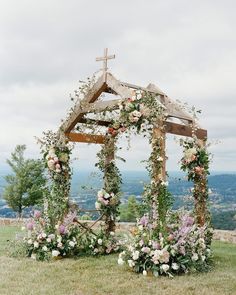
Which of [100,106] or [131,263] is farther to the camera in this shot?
[100,106]

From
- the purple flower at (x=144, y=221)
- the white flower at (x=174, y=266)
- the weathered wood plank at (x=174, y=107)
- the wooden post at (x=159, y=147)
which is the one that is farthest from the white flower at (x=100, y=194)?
the white flower at (x=174, y=266)

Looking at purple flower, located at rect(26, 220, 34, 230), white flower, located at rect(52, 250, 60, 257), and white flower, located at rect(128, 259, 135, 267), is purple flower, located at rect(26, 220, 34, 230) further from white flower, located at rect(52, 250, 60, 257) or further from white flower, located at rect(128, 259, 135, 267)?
white flower, located at rect(128, 259, 135, 267)

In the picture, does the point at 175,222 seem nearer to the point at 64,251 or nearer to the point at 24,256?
the point at 64,251

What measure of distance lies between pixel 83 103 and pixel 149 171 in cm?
210

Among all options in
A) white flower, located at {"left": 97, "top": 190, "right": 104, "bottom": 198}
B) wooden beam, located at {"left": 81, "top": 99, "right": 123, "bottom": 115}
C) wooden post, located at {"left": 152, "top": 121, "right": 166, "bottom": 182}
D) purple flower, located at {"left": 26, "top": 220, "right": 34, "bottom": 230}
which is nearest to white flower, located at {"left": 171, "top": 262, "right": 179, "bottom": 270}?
wooden post, located at {"left": 152, "top": 121, "right": 166, "bottom": 182}

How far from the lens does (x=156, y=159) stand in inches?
321

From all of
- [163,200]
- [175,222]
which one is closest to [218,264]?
[175,222]

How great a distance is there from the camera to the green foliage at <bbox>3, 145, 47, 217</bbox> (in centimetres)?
2514

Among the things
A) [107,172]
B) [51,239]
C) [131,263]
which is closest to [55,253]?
[51,239]

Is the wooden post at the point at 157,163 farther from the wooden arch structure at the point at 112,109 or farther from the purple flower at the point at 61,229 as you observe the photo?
the purple flower at the point at 61,229

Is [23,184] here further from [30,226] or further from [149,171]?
[149,171]

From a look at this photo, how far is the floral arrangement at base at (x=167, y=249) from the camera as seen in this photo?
311 inches

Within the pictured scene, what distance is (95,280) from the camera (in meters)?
7.54

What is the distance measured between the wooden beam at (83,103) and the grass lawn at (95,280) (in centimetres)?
272
